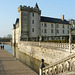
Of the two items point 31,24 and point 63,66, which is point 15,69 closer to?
point 63,66

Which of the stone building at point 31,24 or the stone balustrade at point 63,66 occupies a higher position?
the stone building at point 31,24

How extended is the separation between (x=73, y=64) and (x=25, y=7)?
117 feet

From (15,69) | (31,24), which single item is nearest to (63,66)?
(15,69)

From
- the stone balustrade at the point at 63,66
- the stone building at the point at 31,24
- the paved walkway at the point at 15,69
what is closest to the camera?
the stone balustrade at the point at 63,66

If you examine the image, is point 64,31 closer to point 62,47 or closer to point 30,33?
point 30,33

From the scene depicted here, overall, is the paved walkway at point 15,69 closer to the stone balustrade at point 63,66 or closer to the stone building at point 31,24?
the stone balustrade at point 63,66

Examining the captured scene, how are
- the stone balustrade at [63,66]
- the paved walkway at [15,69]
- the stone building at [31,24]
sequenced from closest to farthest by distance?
1. the stone balustrade at [63,66]
2. the paved walkway at [15,69]
3. the stone building at [31,24]

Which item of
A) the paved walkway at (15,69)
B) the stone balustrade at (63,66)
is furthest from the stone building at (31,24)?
the stone balustrade at (63,66)

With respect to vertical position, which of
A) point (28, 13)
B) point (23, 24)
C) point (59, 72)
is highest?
point (28, 13)

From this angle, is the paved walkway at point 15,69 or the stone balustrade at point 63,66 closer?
the stone balustrade at point 63,66

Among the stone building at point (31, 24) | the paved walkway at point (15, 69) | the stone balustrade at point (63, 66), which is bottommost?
the paved walkway at point (15, 69)

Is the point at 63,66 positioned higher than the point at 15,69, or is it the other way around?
the point at 63,66

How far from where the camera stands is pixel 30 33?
38.4 metres

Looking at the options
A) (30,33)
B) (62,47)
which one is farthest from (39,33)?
(62,47)
